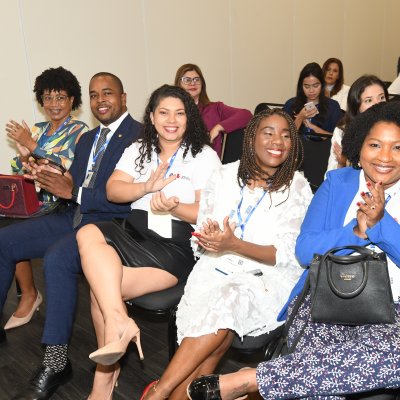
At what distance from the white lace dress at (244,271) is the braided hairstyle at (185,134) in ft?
0.89

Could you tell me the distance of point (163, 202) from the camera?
196cm

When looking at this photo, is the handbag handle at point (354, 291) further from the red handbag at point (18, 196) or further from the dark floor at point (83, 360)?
the red handbag at point (18, 196)

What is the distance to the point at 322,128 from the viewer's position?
420 cm

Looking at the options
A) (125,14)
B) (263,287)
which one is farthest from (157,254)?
(125,14)

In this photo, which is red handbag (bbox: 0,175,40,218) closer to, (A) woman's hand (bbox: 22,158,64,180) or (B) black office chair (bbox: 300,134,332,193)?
(A) woman's hand (bbox: 22,158,64,180)

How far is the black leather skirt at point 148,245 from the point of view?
81.8 inches

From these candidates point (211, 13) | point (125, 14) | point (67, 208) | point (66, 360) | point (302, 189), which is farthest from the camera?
point (211, 13)

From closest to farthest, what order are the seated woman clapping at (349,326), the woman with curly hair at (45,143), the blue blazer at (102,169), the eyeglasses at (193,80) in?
the seated woman clapping at (349,326) < the blue blazer at (102,169) < the woman with curly hair at (45,143) < the eyeglasses at (193,80)

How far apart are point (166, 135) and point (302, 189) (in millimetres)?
746

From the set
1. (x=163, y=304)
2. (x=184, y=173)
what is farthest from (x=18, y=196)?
(x=163, y=304)

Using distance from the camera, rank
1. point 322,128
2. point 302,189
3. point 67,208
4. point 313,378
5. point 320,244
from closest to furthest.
→ point 313,378
point 320,244
point 302,189
point 67,208
point 322,128

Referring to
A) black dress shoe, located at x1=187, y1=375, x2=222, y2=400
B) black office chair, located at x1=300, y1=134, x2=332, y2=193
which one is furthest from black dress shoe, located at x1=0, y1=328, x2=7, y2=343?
black office chair, located at x1=300, y1=134, x2=332, y2=193

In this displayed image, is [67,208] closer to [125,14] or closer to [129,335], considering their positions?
[129,335]

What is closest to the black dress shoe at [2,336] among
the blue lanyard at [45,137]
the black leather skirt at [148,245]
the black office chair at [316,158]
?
the black leather skirt at [148,245]
